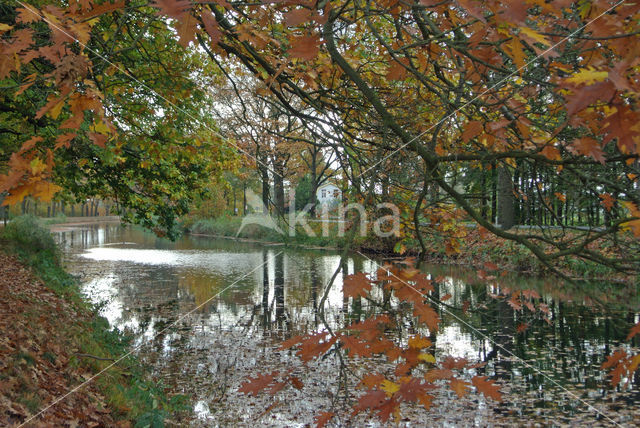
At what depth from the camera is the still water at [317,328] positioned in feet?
17.4

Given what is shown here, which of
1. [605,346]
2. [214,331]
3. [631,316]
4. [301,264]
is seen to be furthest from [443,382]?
[301,264]

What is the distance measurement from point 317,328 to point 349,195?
3.45m

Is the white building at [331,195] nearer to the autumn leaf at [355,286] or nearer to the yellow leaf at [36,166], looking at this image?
the autumn leaf at [355,286]

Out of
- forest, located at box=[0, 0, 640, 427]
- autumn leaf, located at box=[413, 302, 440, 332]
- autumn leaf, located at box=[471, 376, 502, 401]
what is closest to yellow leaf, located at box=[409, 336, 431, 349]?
forest, located at box=[0, 0, 640, 427]

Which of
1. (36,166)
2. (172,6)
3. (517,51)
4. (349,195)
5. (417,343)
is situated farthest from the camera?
(349,195)

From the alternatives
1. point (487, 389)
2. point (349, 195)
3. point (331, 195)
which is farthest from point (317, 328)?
point (487, 389)

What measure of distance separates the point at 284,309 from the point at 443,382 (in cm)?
507

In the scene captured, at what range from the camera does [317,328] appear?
281 inches

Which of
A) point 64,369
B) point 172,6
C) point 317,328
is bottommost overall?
point 317,328

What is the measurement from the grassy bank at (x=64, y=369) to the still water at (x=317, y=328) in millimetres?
634

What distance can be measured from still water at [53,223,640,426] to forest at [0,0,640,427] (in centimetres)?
5

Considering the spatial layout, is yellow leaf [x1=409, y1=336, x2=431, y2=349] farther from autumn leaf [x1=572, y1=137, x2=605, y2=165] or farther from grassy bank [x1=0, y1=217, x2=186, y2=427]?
grassy bank [x1=0, y1=217, x2=186, y2=427]

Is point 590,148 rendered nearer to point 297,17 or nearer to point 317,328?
point 297,17

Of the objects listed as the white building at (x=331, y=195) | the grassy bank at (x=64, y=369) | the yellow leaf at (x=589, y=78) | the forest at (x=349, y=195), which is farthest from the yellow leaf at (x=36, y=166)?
the white building at (x=331, y=195)
